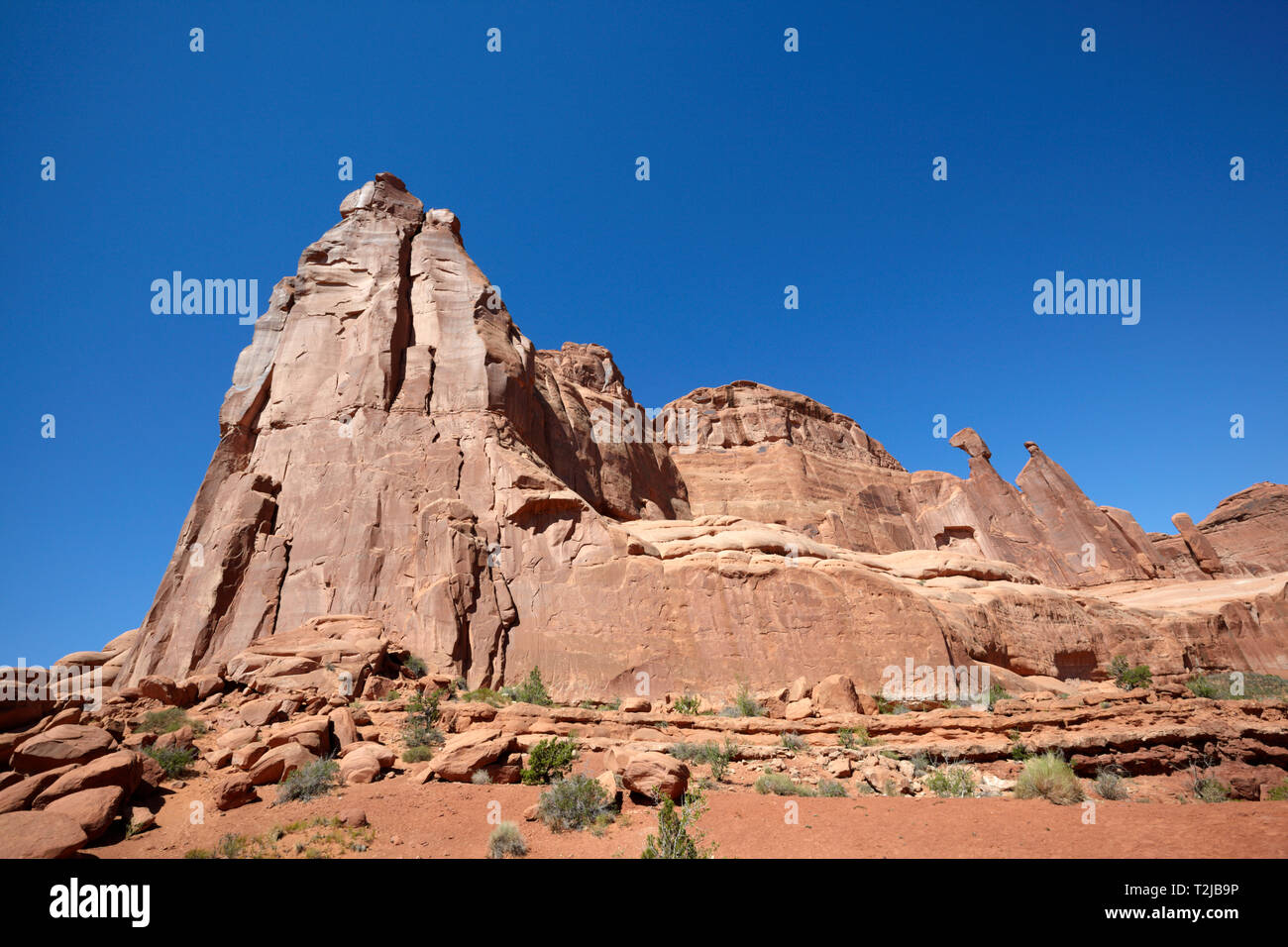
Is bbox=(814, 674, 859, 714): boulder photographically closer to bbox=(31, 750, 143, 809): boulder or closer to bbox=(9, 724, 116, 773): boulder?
bbox=(31, 750, 143, 809): boulder

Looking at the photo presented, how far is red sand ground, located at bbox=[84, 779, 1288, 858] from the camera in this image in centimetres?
792

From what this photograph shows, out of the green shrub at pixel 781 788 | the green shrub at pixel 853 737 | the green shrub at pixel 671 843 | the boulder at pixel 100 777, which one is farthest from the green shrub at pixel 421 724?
the green shrub at pixel 853 737

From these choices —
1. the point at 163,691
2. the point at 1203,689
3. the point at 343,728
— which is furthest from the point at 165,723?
the point at 1203,689

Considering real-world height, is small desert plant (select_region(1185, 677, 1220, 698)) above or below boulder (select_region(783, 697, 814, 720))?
below

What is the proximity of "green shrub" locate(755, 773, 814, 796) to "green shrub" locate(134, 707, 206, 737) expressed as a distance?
504 inches

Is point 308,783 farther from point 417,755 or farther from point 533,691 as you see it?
point 533,691

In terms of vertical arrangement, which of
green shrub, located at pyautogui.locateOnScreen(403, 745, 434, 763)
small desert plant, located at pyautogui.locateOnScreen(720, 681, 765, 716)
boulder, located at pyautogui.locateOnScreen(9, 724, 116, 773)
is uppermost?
boulder, located at pyautogui.locateOnScreen(9, 724, 116, 773)

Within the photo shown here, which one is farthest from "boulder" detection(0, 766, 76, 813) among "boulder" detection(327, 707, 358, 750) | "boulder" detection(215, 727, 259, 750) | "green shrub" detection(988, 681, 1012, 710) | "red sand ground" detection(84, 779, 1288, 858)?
"green shrub" detection(988, 681, 1012, 710)

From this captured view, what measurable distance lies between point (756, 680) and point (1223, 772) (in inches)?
497

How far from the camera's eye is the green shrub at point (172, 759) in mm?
11367

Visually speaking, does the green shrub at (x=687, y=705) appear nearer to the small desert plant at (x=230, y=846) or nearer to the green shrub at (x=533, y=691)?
the green shrub at (x=533, y=691)

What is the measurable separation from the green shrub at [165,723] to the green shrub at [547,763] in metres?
8.77
